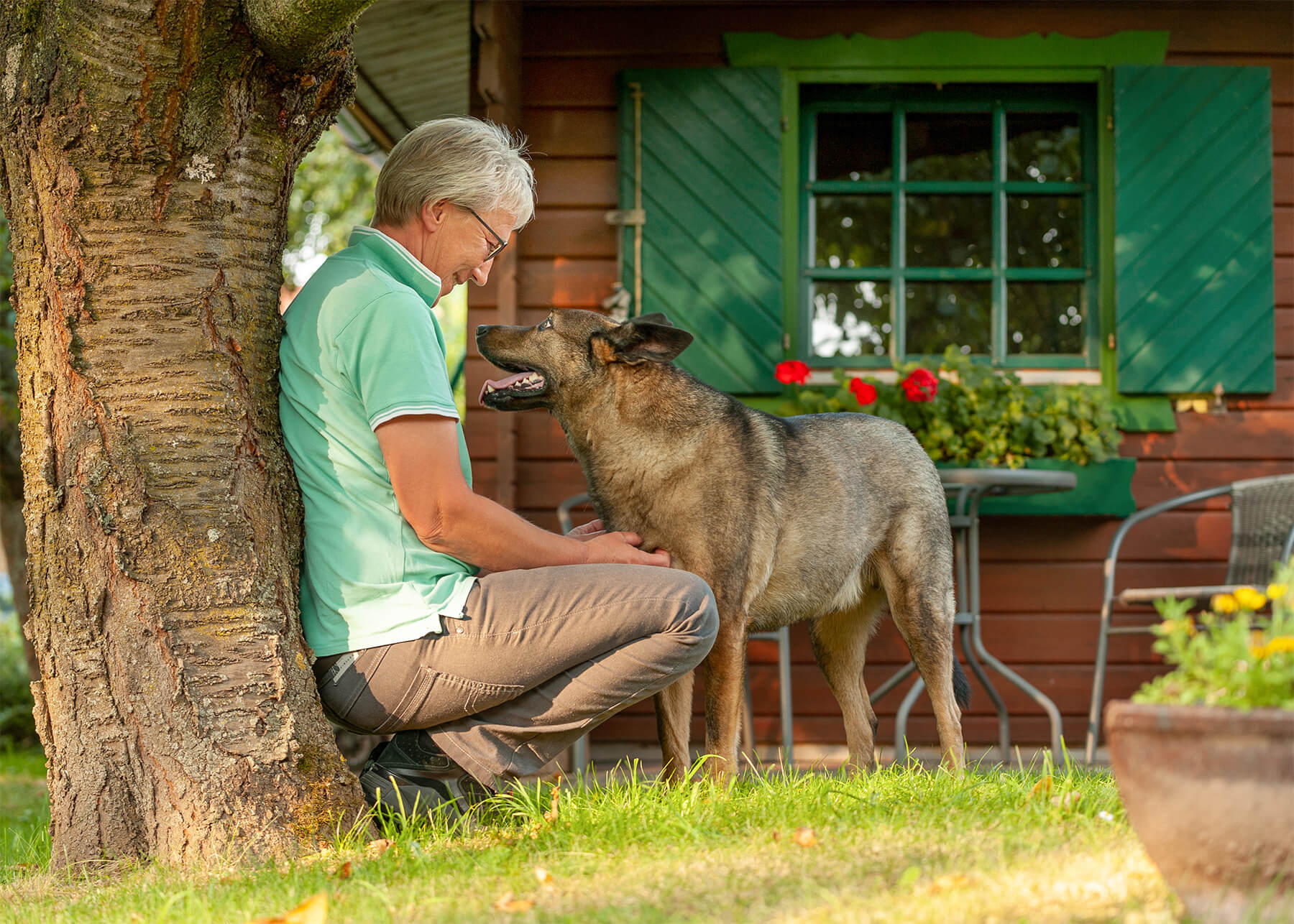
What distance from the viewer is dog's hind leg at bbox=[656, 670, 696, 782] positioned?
351 centimetres

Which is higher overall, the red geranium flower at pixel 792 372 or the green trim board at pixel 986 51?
the green trim board at pixel 986 51

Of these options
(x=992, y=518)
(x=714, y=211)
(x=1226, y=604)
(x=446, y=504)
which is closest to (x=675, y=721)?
(x=446, y=504)

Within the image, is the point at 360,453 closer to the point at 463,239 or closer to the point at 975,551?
the point at 463,239

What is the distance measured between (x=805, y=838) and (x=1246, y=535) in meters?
3.76

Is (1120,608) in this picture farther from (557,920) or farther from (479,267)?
(557,920)

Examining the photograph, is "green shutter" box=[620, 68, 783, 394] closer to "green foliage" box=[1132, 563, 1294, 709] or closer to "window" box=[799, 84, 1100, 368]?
"window" box=[799, 84, 1100, 368]

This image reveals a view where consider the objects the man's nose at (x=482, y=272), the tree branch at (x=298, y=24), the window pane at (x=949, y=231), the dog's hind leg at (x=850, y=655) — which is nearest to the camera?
the tree branch at (x=298, y=24)

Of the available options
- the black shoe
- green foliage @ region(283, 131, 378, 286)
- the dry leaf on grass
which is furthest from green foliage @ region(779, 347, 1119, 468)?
green foliage @ region(283, 131, 378, 286)

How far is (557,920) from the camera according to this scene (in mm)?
2025

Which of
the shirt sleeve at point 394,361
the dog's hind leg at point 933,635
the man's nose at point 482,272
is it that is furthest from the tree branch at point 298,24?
the dog's hind leg at point 933,635

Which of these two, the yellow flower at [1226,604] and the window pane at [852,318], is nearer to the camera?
the yellow flower at [1226,604]

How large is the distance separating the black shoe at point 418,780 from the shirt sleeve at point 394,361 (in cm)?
82

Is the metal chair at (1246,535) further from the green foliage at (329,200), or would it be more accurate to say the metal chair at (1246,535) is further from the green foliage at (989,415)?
the green foliage at (329,200)

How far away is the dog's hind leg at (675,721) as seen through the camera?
3514 mm
